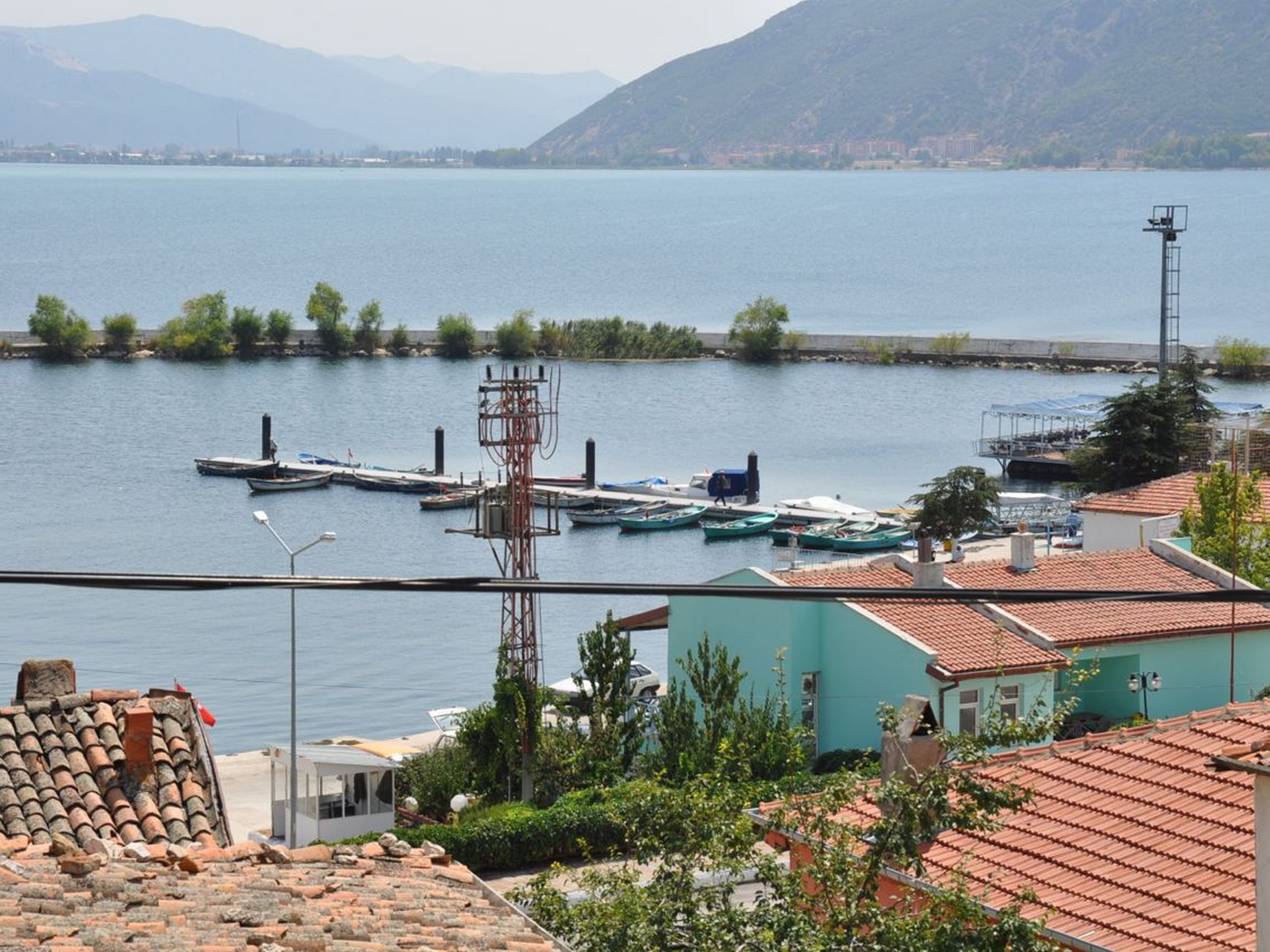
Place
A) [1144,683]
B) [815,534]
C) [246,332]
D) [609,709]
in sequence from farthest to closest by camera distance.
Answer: [246,332] → [815,534] → [609,709] → [1144,683]

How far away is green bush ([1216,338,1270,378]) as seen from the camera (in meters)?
97.9

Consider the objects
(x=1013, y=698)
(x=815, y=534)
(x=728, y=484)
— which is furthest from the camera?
(x=728, y=484)

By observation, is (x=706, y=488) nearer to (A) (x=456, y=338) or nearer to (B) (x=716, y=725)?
(A) (x=456, y=338)

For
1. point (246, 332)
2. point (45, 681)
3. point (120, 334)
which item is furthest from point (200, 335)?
point (45, 681)

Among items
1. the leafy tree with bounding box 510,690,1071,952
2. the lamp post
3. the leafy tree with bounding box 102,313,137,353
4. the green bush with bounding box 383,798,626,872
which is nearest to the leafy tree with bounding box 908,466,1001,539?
the lamp post

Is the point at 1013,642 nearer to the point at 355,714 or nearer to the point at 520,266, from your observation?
the point at 355,714

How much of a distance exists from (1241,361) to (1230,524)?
233 feet

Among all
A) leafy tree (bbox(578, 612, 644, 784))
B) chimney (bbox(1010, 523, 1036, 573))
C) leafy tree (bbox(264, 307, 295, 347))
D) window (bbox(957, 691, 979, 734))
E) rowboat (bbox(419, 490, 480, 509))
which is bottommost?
rowboat (bbox(419, 490, 480, 509))

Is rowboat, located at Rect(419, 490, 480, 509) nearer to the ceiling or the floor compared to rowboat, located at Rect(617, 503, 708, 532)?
nearer to the ceiling

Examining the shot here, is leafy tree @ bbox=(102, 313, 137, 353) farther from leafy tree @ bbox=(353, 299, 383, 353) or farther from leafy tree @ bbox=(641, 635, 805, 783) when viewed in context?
leafy tree @ bbox=(641, 635, 805, 783)

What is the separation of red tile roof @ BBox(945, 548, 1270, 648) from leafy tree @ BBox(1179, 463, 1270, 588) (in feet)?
3.63

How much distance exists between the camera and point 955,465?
Result: 261 ft

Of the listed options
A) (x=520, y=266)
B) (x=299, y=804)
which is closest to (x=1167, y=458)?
(x=299, y=804)

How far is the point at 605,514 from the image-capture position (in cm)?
6788
